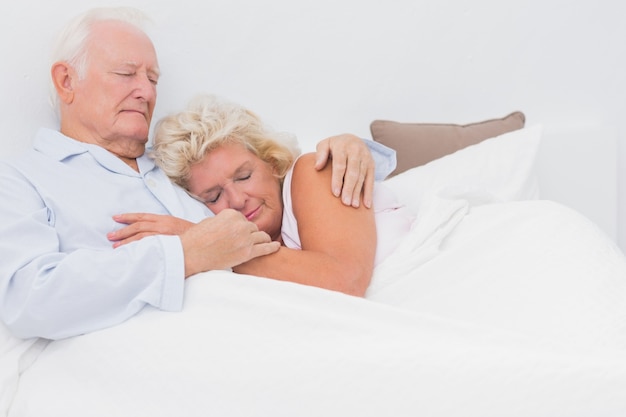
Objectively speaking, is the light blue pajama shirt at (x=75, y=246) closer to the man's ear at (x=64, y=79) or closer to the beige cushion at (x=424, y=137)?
the man's ear at (x=64, y=79)

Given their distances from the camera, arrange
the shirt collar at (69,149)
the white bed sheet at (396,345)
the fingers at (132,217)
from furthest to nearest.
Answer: the shirt collar at (69,149)
the fingers at (132,217)
the white bed sheet at (396,345)

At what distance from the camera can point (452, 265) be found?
1569mm

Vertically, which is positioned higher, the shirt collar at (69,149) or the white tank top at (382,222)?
the shirt collar at (69,149)

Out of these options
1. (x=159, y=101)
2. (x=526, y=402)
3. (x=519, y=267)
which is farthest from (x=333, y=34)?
(x=526, y=402)

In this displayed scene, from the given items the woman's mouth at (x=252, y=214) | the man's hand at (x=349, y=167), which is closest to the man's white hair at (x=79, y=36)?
the woman's mouth at (x=252, y=214)

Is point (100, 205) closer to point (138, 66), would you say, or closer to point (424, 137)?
point (138, 66)

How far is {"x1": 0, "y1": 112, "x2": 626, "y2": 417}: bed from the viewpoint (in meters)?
1.14

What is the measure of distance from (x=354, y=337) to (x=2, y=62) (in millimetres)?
1292

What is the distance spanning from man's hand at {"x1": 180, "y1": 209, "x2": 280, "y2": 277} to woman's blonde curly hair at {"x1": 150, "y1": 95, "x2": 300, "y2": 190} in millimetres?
327

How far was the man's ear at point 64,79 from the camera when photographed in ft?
6.24

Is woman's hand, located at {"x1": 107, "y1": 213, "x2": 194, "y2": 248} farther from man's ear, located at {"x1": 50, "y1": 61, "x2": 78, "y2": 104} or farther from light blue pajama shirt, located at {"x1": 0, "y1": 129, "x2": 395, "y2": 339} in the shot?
man's ear, located at {"x1": 50, "y1": 61, "x2": 78, "y2": 104}

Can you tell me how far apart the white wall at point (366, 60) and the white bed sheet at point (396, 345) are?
2.93 feet

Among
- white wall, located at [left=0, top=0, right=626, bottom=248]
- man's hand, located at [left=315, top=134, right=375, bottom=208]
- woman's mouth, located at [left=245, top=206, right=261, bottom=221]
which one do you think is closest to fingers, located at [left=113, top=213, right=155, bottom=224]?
woman's mouth, located at [left=245, top=206, right=261, bottom=221]

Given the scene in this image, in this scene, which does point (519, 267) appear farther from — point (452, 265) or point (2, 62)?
point (2, 62)
